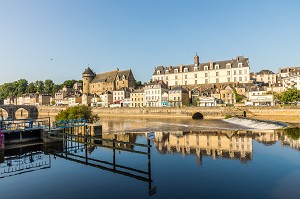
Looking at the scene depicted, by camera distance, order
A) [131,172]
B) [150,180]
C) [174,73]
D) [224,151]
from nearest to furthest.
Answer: [150,180], [131,172], [224,151], [174,73]

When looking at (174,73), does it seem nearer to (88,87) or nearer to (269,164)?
(88,87)

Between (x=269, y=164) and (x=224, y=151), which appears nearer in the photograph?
(x=269, y=164)

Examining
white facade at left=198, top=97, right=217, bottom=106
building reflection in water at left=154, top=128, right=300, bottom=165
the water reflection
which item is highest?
white facade at left=198, top=97, right=217, bottom=106

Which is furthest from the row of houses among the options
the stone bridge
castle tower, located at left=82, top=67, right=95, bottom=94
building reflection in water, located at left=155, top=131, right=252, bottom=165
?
building reflection in water, located at left=155, top=131, right=252, bottom=165

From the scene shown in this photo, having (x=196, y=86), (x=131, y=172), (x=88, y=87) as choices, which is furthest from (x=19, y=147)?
(x=88, y=87)

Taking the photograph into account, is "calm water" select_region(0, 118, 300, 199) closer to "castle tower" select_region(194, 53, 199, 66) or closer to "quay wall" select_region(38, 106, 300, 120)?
"quay wall" select_region(38, 106, 300, 120)

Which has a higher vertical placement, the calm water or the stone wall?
the stone wall

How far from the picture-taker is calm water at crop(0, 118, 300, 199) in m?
13.7

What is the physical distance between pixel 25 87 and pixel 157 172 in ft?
579

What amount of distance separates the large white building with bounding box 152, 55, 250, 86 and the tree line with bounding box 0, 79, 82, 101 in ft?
255

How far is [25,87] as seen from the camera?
17200 centimetres

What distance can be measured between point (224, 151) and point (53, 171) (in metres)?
14.5

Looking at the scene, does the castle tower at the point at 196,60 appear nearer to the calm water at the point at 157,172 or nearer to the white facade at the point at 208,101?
the white facade at the point at 208,101

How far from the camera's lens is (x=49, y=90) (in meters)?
162
